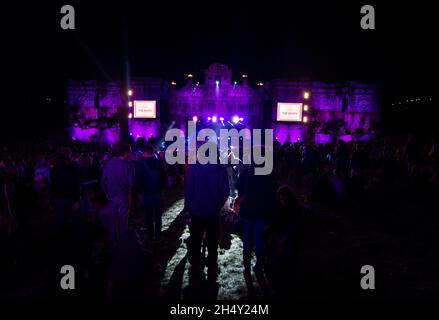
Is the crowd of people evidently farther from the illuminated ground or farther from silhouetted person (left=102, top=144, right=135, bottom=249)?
the illuminated ground

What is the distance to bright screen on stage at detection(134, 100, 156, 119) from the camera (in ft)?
112

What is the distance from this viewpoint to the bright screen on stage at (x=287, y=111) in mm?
33375

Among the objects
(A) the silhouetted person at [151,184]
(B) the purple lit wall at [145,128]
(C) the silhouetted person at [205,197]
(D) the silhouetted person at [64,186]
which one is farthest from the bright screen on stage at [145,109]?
(C) the silhouetted person at [205,197]

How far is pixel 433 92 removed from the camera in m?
36.3

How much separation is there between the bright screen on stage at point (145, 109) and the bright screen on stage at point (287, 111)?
41.2 ft

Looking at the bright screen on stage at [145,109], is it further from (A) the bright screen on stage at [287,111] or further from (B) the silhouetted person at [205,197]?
(B) the silhouetted person at [205,197]

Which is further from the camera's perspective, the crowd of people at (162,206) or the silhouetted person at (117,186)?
the silhouetted person at (117,186)

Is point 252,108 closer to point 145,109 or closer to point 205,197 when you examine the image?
point 145,109

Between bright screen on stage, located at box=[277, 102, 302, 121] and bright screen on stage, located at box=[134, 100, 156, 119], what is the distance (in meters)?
12.6

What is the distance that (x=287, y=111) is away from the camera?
Answer: 1314 inches

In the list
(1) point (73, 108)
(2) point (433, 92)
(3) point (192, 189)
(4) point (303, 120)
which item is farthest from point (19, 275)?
(2) point (433, 92)

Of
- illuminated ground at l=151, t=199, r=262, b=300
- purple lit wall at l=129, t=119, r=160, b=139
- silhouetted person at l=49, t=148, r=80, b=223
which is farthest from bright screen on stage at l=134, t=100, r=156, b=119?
silhouetted person at l=49, t=148, r=80, b=223

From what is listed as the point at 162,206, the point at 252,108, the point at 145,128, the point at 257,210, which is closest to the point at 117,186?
the point at 162,206
